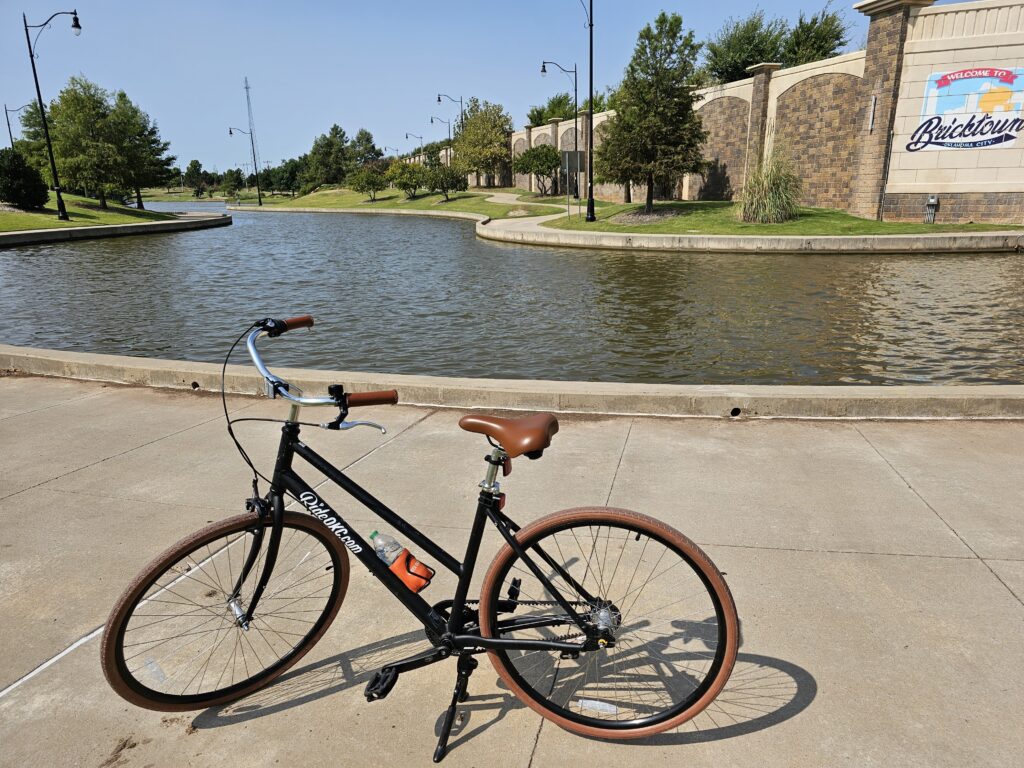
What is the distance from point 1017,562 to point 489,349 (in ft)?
25.1

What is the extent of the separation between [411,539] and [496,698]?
0.82m

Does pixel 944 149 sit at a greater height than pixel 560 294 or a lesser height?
greater

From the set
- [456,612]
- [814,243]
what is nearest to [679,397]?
[456,612]

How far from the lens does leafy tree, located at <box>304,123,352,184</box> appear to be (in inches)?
4176

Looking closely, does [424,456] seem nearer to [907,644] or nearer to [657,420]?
[657,420]

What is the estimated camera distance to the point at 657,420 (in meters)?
5.80

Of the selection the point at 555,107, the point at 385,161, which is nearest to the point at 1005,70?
the point at 555,107

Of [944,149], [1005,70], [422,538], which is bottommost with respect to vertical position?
[422,538]

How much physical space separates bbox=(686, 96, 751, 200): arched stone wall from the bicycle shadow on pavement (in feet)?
114

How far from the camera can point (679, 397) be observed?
231 inches

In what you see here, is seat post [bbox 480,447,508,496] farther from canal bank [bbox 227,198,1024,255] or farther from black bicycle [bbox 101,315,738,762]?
canal bank [bbox 227,198,1024,255]

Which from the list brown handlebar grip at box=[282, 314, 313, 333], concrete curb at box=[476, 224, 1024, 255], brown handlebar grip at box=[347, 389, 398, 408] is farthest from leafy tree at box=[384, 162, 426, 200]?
brown handlebar grip at box=[347, 389, 398, 408]

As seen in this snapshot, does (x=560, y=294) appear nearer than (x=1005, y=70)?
Yes

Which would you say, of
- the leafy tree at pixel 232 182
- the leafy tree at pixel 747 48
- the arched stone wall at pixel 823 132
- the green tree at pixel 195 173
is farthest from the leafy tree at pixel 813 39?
the green tree at pixel 195 173
